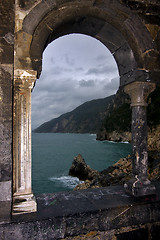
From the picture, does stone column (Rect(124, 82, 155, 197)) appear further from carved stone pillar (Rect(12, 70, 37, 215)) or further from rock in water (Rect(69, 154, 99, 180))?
rock in water (Rect(69, 154, 99, 180))

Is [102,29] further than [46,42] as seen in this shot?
Yes

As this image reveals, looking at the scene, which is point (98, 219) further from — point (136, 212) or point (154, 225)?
point (154, 225)

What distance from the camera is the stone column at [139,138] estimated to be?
2889mm

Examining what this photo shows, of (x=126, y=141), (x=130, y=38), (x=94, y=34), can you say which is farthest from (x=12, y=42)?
(x=126, y=141)

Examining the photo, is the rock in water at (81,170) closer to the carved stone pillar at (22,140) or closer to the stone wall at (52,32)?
the stone wall at (52,32)

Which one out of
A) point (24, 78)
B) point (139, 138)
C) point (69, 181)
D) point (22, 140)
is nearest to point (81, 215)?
point (22, 140)

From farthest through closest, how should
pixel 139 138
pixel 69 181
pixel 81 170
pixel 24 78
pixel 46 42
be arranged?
pixel 69 181 → pixel 81 170 → pixel 139 138 → pixel 46 42 → pixel 24 78

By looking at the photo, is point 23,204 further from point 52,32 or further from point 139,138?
point 52,32

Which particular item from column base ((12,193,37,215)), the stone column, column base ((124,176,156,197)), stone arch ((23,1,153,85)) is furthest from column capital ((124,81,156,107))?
column base ((12,193,37,215))

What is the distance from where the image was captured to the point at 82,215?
7.46ft

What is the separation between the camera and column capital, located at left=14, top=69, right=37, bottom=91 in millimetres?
2354

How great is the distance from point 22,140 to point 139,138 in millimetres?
1909

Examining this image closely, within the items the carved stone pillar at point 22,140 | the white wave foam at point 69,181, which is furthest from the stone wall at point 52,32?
the white wave foam at point 69,181

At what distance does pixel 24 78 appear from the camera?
2.38 metres
